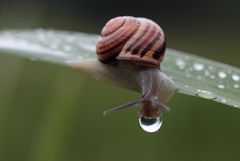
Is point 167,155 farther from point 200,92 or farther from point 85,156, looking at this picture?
point 200,92

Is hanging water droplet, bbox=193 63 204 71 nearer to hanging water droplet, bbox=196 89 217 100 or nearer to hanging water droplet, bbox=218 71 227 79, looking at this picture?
hanging water droplet, bbox=218 71 227 79

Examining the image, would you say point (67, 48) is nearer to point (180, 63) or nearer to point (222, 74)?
point (180, 63)

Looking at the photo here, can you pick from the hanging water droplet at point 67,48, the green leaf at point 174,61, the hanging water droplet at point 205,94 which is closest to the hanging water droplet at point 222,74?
the green leaf at point 174,61

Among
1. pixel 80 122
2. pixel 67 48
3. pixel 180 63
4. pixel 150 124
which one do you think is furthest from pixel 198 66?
pixel 80 122

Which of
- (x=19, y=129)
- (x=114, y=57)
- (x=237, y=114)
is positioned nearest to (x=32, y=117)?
(x=19, y=129)

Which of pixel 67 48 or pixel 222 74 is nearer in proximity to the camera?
pixel 222 74

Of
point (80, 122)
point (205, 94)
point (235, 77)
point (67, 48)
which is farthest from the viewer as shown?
point (80, 122)
